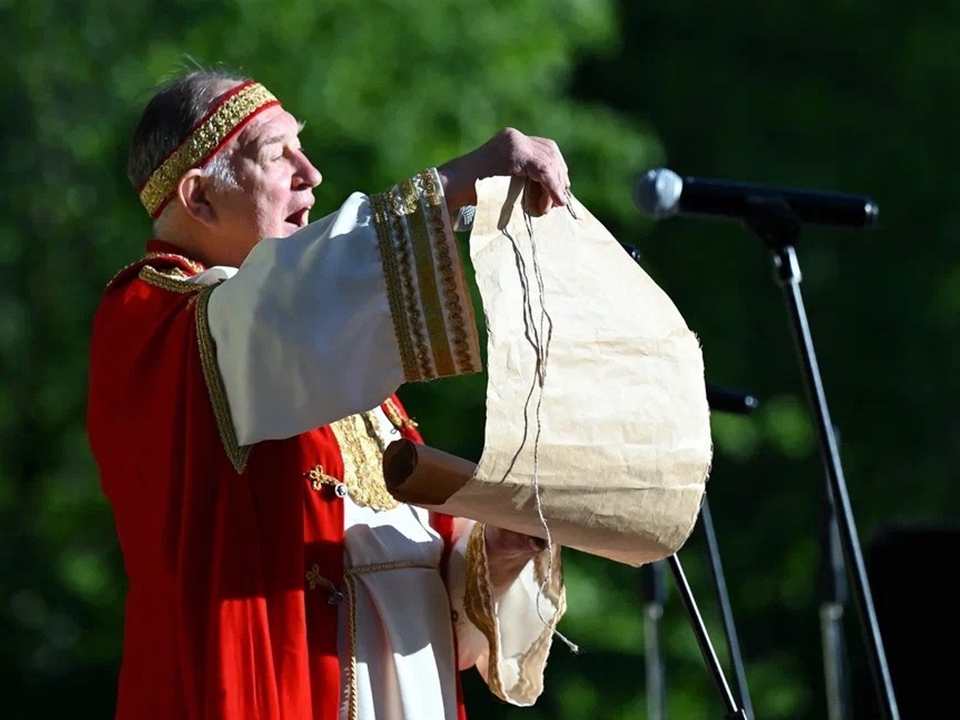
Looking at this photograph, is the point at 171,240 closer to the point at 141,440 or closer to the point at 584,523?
the point at 141,440

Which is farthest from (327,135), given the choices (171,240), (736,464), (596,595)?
(171,240)

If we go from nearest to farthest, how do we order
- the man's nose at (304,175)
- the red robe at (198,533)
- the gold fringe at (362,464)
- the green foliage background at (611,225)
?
the red robe at (198,533) → the gold fringe at (362,464) → the man's nose at (304,175) → the green foliage background at (611,225)

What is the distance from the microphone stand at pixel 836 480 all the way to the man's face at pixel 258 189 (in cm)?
79

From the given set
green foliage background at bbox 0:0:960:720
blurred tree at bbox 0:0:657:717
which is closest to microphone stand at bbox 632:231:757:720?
blurred tree at bbox 0:0:657:717

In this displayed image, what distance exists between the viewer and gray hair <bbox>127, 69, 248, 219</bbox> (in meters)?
2.92

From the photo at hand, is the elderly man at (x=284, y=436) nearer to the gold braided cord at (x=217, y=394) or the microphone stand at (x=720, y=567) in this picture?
the gold braided cord at (x=217, y=394)

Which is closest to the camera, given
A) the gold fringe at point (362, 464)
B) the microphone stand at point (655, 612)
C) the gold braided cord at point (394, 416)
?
the gold fringe at point (362, 464)

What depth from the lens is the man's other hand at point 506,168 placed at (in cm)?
250

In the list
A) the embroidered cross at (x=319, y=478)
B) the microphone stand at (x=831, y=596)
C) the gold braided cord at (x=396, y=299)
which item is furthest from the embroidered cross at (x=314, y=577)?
the microphone stand at (x=831, y=596)

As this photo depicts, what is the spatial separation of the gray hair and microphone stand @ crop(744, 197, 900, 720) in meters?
0.92

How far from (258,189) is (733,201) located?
2.62ft

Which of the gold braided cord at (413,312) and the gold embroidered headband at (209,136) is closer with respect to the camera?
the gold braided cord at (413,312)

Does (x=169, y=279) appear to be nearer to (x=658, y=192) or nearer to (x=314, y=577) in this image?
(x=314, y=577)

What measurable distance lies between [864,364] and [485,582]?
7973mm
